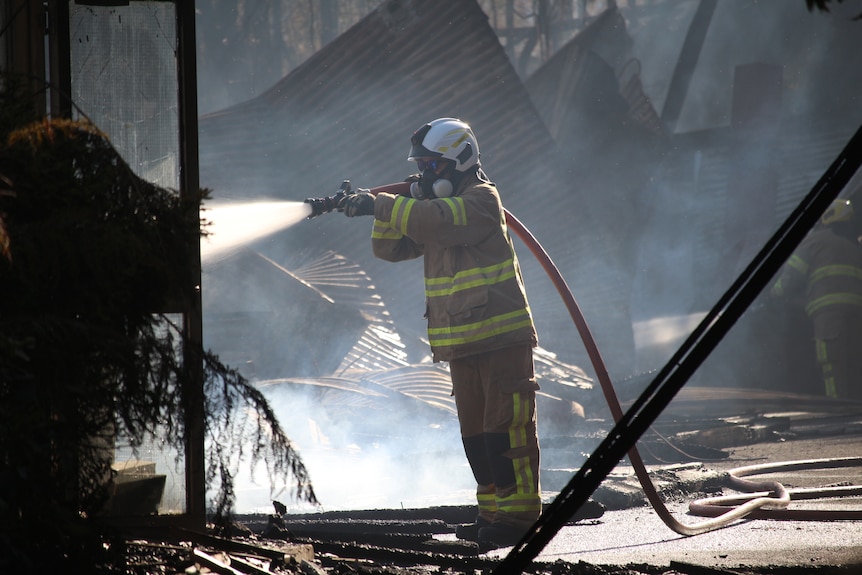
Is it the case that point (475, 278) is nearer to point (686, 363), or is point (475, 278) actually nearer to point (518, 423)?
point (518, 423)

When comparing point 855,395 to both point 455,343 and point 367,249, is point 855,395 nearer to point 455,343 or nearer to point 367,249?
point 367,249

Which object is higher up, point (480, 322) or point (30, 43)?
point (30, 43)

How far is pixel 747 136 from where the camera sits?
41.9 ft

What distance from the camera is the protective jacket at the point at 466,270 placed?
185 inches

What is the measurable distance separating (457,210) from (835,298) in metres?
6.56

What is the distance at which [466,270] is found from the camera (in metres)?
4.82

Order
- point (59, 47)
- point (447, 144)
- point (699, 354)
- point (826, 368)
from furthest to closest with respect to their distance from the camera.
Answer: point (826, 368) < point (447, 144) < point (59, 47) < point (699, 354)

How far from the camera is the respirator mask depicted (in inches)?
197

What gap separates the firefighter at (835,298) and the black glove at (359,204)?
665 centimetres

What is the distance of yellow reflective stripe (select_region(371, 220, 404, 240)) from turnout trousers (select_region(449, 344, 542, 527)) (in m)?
0.82

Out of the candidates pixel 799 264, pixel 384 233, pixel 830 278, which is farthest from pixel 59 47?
pixel 799 264

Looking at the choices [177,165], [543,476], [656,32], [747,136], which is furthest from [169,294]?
[656,32]

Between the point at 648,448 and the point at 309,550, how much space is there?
4.82 metres

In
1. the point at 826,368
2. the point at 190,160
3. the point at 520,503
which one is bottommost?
the point at 520,503
